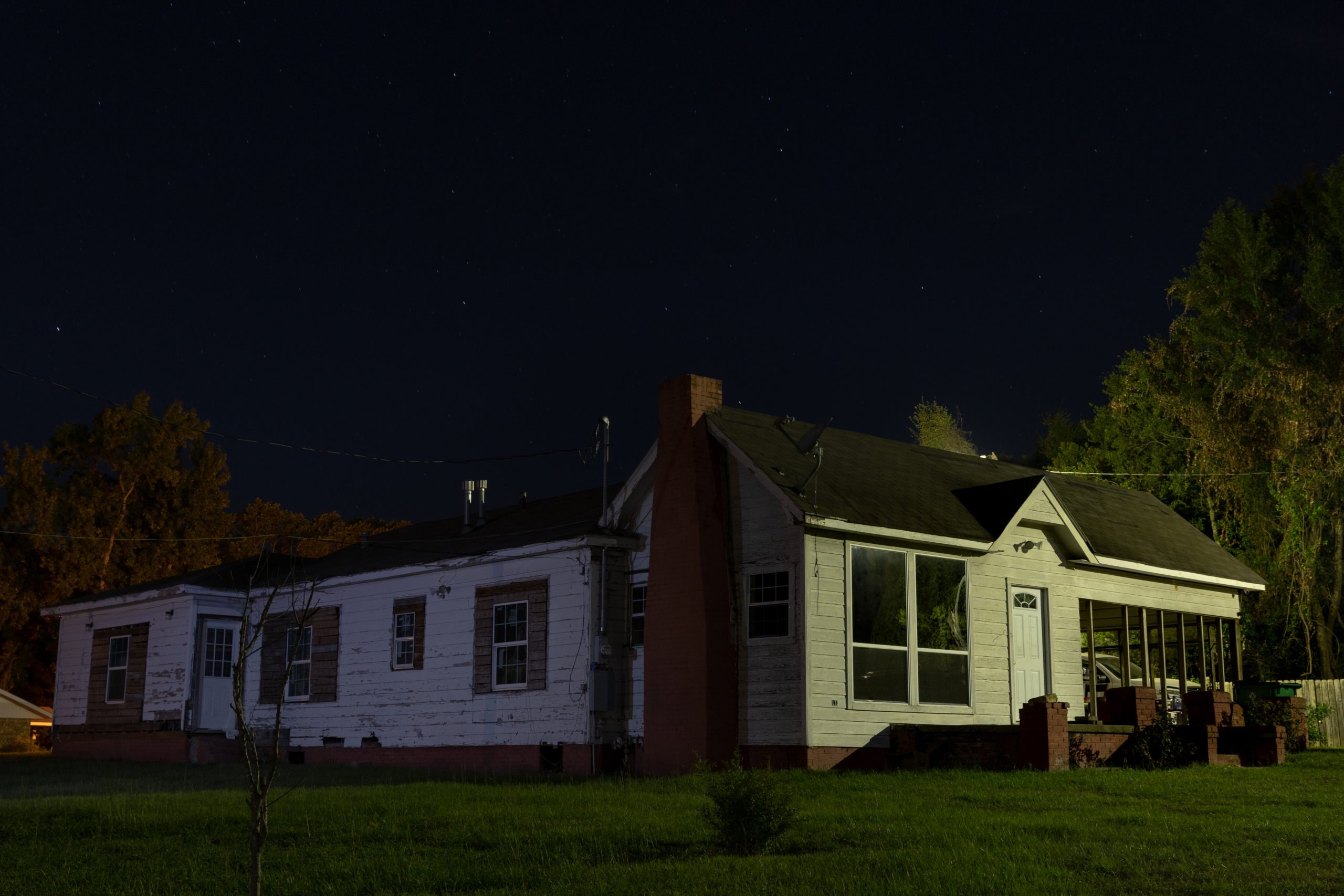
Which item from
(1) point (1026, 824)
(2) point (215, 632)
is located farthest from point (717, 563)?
(2) point (215, 632)

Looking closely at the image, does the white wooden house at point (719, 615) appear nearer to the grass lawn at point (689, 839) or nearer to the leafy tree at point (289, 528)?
the grass lawn at point (689, 839)

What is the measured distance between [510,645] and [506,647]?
0.15m

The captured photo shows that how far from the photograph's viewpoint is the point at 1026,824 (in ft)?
38.0

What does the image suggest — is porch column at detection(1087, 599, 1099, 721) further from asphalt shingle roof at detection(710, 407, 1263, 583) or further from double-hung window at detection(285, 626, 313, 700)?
double-hung window at detection(285, 626, 313, 700)

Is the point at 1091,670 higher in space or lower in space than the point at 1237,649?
lower

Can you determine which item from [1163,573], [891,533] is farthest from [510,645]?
[1163,573]

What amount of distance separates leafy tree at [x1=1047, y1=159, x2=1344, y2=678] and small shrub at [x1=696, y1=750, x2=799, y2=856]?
87.8 ft

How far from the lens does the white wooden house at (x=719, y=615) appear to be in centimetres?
1842

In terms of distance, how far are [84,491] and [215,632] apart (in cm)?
1806

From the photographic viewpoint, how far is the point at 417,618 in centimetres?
2458

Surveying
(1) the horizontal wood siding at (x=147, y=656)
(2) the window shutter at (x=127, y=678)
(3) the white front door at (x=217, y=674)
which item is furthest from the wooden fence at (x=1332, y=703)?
(2) the window shutter at (x=127, y=678)

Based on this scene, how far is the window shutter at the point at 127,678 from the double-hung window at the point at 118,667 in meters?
0.07

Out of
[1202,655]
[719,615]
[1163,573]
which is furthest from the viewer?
[1202,655]

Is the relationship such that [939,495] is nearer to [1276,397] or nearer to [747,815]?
[747,815]
